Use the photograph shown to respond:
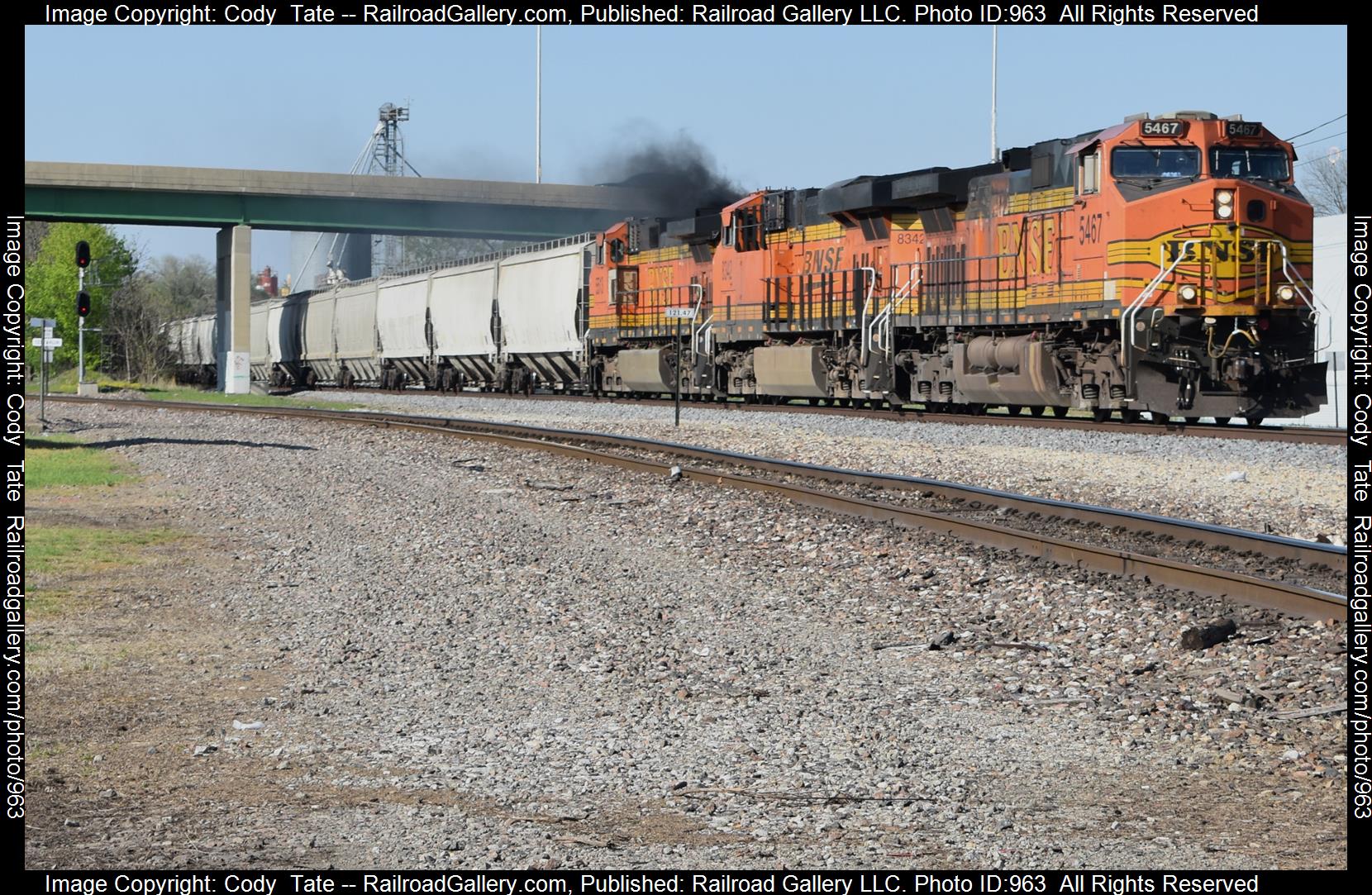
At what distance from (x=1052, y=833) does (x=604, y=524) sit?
7.50 metres

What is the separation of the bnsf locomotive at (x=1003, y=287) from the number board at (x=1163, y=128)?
0.02 metres

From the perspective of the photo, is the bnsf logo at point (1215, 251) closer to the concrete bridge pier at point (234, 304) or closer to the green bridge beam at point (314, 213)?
the concrete bridge pier at point (234, 304)

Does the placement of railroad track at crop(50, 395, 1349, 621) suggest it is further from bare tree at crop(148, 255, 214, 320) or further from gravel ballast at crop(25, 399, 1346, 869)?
bare tree at crop(148, 255, 214, 320)

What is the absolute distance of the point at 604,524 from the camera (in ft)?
37.3

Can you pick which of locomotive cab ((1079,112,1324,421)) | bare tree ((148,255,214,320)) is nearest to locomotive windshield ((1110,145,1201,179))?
locomotive cab ((1079,112,1324,421))

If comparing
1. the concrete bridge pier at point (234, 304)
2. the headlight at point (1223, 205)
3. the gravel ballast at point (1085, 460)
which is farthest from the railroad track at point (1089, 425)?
the concrete bridge pier at point (234, 304)

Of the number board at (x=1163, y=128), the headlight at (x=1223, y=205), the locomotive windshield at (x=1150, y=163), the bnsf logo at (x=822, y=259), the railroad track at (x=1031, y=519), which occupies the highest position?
the number board at (x=1163, y=128)

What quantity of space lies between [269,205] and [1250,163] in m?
37.0

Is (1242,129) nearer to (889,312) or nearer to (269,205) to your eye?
(889,312)

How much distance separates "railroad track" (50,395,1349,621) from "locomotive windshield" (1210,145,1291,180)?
23.9 feet

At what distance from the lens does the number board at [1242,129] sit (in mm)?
17484

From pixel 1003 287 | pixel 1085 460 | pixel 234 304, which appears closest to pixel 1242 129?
pixel 1003 287

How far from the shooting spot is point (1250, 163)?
695 inches
